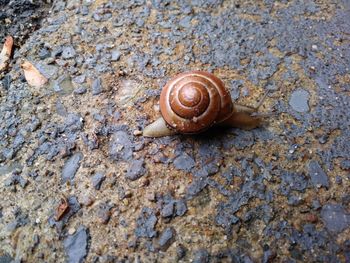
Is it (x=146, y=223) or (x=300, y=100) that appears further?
(x=300, y=100)

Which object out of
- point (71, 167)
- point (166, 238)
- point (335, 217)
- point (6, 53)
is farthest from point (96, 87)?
point (335, 217)

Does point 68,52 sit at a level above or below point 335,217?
above

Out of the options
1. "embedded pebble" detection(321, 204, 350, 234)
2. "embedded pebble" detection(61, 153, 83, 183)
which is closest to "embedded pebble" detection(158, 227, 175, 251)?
"embedded pebble" detection(61, 153, 83, 183)

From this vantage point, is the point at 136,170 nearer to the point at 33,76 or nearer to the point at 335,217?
the point at 33,76

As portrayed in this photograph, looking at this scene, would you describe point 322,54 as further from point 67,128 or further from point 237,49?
point 67,128

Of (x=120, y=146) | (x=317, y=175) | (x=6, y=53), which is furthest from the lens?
(x=6, y=53)

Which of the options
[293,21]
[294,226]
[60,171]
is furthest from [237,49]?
[60,171]

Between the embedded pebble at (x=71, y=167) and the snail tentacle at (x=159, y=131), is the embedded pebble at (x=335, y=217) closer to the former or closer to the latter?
the snail tentacle at (x=159, y=131)

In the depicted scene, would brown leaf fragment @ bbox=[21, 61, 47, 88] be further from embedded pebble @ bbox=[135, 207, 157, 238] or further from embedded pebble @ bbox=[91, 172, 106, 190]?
embedded pebble @ bbox=[135, 207, 157, 238]
